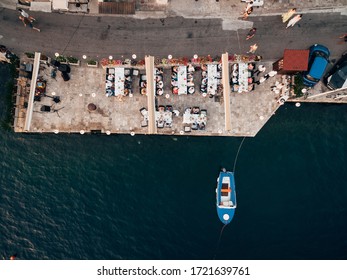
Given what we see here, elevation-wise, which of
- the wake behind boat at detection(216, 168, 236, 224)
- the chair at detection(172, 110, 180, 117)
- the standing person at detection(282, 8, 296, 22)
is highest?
the standing person at detection(282, 8, 296, 22)

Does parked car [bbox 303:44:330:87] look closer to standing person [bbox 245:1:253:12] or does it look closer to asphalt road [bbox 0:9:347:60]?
asphalt road [bbox 0:9:347:60]

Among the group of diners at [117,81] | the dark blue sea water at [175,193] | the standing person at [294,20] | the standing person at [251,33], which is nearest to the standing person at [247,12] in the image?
the standing person at [251,33]

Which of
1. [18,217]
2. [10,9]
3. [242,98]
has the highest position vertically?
[10,9]

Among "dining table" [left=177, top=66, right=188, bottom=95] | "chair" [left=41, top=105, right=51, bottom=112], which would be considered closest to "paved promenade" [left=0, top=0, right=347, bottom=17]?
"dining table" [left=177, top=66, right=188, bottom=95]

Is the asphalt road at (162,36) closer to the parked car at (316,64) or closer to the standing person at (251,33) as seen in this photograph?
the standing person at (251,33)

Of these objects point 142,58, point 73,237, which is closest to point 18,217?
point 73,237

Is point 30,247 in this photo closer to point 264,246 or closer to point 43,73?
point 43,73
